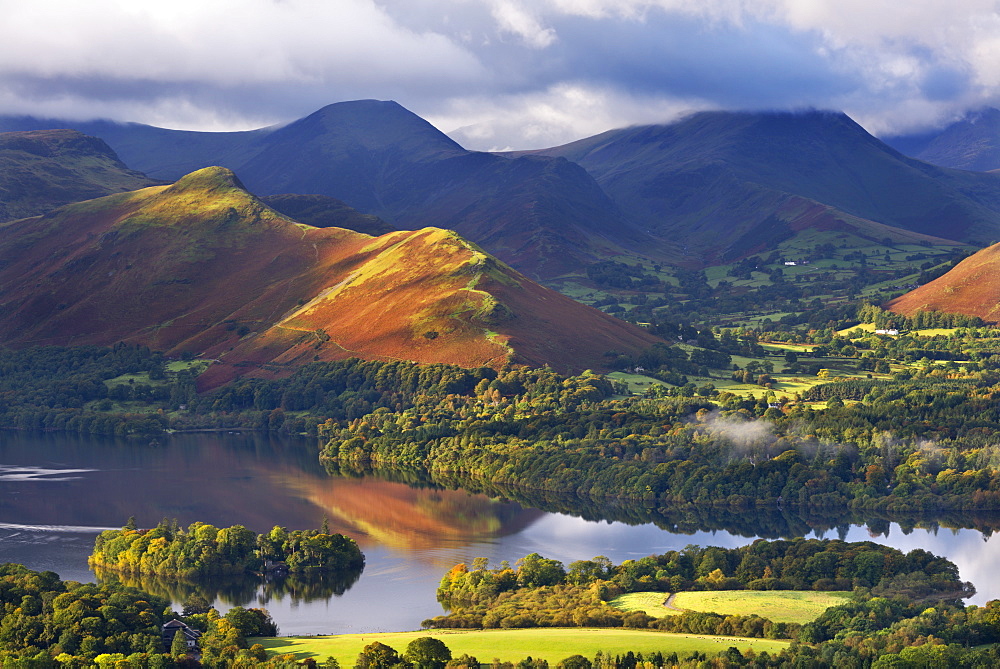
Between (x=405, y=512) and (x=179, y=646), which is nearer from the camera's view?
(x=179, y=646)

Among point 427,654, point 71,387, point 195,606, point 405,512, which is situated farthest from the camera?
point 71,387

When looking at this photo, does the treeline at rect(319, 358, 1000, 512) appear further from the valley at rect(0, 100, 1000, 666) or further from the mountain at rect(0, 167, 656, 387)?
the mountain at rect(0, 167, 656, 387)

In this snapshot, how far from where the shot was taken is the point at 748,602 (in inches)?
2766

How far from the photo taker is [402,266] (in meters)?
178

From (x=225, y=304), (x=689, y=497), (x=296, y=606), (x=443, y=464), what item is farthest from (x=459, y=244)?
(x=296, y=606)

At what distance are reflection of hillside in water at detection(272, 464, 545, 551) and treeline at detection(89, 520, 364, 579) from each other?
6.31 metres

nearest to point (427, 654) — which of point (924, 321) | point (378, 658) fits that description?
point (378, 658)

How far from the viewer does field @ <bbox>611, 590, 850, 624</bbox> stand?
6812 cm

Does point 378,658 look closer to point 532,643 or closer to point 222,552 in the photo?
point 532,643

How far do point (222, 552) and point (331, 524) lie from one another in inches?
506

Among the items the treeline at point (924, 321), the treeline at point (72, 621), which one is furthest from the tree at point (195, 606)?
the treeline at point (924, 321)

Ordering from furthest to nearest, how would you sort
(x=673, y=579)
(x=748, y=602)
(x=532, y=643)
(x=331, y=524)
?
(x=331, y=524) → (x=673, y=579) → (x=748, y=602) → (x=532, y=643)

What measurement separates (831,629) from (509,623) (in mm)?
15408

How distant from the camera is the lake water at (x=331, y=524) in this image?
78312 millimetres
